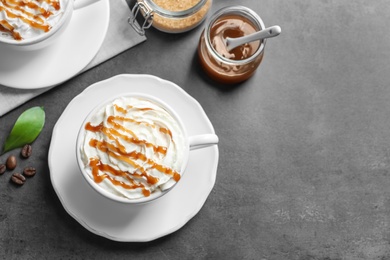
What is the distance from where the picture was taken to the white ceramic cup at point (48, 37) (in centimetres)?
137

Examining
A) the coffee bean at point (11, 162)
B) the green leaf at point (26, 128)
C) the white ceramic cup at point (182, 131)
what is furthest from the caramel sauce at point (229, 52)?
the coffee bean at point (11, 162)

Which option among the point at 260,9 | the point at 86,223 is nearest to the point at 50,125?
the point at 86,223

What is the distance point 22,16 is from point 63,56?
16 centimetres

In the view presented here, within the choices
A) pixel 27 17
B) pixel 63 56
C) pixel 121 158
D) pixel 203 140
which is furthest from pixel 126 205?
pixel 27 17

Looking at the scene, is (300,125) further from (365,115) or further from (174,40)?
(174,40)

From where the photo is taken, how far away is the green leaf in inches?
59.8

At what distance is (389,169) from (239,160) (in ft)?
1.52

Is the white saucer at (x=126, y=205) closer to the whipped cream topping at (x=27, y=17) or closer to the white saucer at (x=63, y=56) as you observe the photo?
the white saucer at (x=63, y=56)

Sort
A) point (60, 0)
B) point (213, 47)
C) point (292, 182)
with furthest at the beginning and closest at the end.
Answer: point (292, 182), point (213, 47), point (60, 0)

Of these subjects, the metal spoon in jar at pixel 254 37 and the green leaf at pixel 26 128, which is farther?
the green leaf at pixel 26 128

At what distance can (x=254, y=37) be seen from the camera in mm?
1400

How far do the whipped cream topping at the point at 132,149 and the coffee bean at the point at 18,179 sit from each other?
1.04 ft

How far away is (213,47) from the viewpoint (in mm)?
1501

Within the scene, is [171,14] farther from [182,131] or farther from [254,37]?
[182,131]
